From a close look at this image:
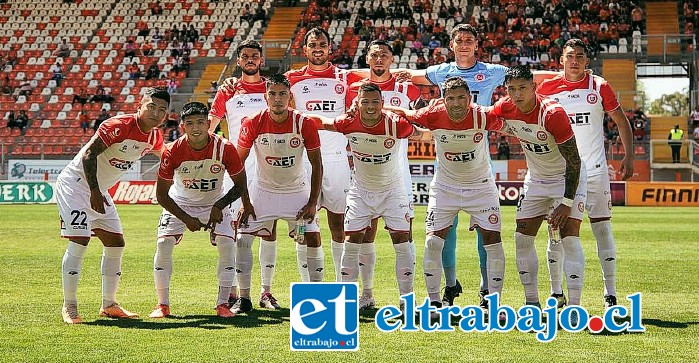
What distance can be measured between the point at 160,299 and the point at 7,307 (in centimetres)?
173

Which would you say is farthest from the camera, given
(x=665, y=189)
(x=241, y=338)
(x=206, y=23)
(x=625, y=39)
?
(x=206, y=23)

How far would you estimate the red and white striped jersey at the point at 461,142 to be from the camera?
8430 millimetres

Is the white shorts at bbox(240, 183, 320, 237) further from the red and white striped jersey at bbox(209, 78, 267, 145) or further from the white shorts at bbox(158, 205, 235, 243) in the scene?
the red and white striped jersey at bbox(209, 78, 267, 145)

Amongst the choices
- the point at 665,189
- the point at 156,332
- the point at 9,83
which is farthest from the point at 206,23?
the point at 156,332

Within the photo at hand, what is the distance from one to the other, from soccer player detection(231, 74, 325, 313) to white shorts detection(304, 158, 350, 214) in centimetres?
27

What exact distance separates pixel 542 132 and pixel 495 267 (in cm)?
128

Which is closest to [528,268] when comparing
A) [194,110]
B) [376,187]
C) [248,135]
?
[376,187]

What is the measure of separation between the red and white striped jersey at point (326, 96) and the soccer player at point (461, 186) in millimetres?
1542

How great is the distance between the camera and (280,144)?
29.7 ft

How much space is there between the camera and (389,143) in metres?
8.80

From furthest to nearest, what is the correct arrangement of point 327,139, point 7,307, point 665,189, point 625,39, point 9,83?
point 9,83
point 625,39
point 665,189
point 327,139
point 7,307

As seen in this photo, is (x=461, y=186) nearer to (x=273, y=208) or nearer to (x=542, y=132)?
(x=542, y=132)

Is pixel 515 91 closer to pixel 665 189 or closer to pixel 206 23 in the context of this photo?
pixel 665 189

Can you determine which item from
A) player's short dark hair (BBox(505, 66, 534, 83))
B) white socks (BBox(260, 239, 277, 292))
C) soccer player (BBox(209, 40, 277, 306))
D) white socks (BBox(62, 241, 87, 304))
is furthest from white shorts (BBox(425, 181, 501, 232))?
white socks (BBox(62, 241, 87, 304))
